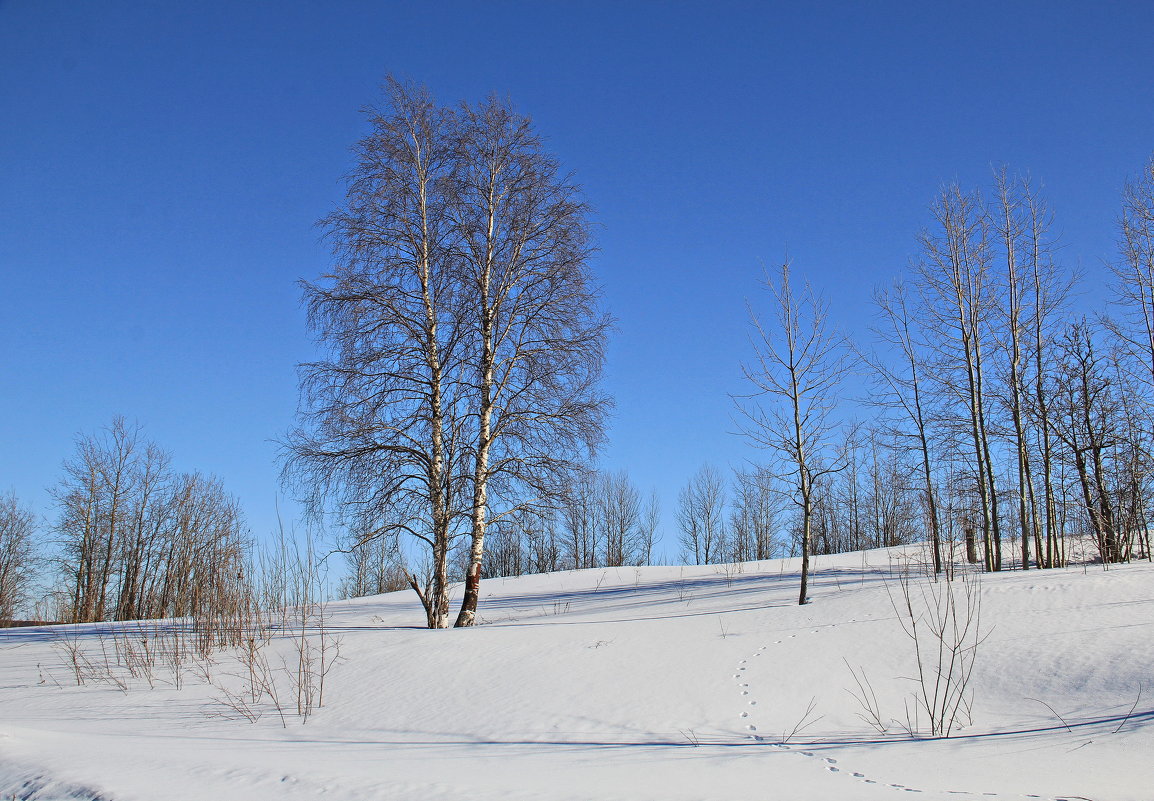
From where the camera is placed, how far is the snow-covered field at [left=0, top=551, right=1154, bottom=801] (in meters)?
4.99

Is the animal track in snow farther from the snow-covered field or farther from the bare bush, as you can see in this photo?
the bare bush

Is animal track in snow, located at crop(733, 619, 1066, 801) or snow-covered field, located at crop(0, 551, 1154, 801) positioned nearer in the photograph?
animal track in snow, located at crop(733, 619, 1066, 801)

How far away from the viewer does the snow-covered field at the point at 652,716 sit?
4.99 metres

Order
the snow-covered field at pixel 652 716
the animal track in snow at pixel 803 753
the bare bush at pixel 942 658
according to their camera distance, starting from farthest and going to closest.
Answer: the bare bush at pixel 942 658, the snow-covered field at pixel 652 716, the animal track in snow at pixel 803 753

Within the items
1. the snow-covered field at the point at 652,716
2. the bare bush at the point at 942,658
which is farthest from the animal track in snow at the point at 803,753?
the bare bush at the point at 942,658

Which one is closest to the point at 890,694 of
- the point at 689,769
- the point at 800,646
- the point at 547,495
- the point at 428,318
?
the point at 800,646

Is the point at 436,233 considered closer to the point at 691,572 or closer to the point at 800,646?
the point at 800,646

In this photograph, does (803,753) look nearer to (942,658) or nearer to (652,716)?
(652,716)

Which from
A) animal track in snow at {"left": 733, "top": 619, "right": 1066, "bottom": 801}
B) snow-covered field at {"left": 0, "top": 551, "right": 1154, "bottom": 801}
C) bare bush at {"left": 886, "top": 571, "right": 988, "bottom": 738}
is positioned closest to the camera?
animal track in snow at {"left": 733, "top": 619, "right": 1066, "bottom": 801}

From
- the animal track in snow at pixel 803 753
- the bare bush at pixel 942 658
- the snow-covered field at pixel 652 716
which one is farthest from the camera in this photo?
the bare bush at pixel 942 658

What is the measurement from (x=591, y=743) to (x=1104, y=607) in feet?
27.1

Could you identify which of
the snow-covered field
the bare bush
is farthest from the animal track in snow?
the bare bush

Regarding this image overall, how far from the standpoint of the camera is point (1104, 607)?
9.86 m

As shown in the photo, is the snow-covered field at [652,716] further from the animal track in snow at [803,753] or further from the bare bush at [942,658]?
the bare bush at [942,658]
